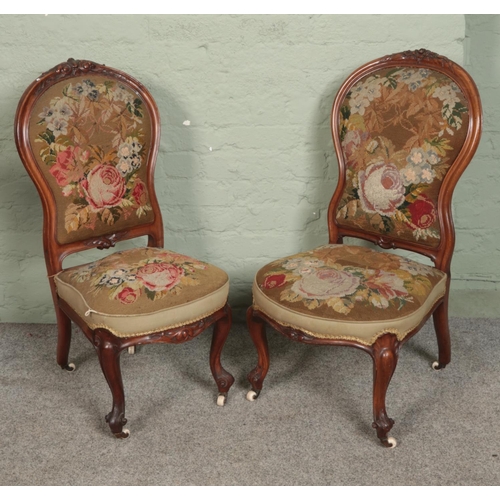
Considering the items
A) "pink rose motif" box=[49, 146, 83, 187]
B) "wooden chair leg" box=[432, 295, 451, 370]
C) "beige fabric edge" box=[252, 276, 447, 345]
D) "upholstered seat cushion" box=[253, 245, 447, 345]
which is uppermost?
"pink rose motif" box=[49, 146, 83, 187]

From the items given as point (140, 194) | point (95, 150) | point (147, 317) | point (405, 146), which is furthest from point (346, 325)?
point (95, 150)

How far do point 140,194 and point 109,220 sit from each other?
0.14 metres

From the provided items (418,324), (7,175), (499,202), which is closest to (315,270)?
(418,324)

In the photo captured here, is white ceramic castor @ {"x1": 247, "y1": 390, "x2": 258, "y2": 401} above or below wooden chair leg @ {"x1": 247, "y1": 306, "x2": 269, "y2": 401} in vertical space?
below

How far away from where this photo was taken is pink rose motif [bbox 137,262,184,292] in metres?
1.88

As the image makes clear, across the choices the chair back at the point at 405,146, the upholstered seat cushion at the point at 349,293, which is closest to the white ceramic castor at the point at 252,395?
the upholstered seat cushion at the point at 349,293

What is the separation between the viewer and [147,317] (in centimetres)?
181

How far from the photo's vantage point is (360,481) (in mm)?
1733

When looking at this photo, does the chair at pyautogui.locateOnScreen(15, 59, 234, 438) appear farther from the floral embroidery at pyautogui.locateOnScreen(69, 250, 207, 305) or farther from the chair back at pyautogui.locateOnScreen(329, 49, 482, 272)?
the chair back at pyautogui.locateOnScreen(329, 49, 482, 272)

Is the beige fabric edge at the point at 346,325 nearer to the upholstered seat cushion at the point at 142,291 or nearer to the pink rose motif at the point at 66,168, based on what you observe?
the upholstered seat cushion at the point at 142,291

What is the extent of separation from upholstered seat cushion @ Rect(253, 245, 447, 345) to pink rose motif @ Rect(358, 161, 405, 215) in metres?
0.16

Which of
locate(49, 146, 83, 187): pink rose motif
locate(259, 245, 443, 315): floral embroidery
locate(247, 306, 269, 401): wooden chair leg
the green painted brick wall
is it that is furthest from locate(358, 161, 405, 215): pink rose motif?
locate(49, 146, 83, 187): pink rose motif

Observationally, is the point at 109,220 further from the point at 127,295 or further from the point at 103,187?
the point at 127,295

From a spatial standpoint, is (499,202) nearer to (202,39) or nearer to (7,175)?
(202,39)
